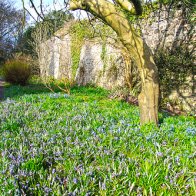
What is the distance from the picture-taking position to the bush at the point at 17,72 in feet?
53.2

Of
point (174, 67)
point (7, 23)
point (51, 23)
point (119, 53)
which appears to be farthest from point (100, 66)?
point (7, 23)

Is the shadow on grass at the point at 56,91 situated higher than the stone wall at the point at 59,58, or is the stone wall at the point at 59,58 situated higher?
the stone wall at the point at 59,58

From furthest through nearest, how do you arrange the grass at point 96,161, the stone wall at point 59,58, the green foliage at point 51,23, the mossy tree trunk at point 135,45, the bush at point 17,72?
the bush at point 17,72
the stone wall at point 59,58
the green foliage at point 51,23
the mossy tree trunk at point 135,45
the grass at point 96,161

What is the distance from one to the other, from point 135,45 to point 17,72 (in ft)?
42.6

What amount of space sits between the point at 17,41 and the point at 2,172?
108 ft

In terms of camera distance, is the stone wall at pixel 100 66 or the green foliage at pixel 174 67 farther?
the stone wall at pixel 100 66

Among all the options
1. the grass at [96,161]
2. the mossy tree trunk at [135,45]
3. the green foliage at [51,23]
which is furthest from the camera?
the green foliage at [51,23]

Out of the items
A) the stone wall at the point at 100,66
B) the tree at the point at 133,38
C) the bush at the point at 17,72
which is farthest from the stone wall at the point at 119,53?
the bush at the point at 17,72

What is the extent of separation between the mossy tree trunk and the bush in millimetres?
12423

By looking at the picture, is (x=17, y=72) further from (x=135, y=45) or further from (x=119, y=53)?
(x=135, y=45)

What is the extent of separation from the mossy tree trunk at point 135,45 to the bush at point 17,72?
1242 cm

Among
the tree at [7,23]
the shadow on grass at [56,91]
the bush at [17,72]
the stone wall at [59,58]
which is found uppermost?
the tree at [7,23]

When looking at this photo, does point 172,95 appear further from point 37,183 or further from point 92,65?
point 37,183

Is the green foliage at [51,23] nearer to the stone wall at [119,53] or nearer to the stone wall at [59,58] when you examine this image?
the stone wall at [119,53]
